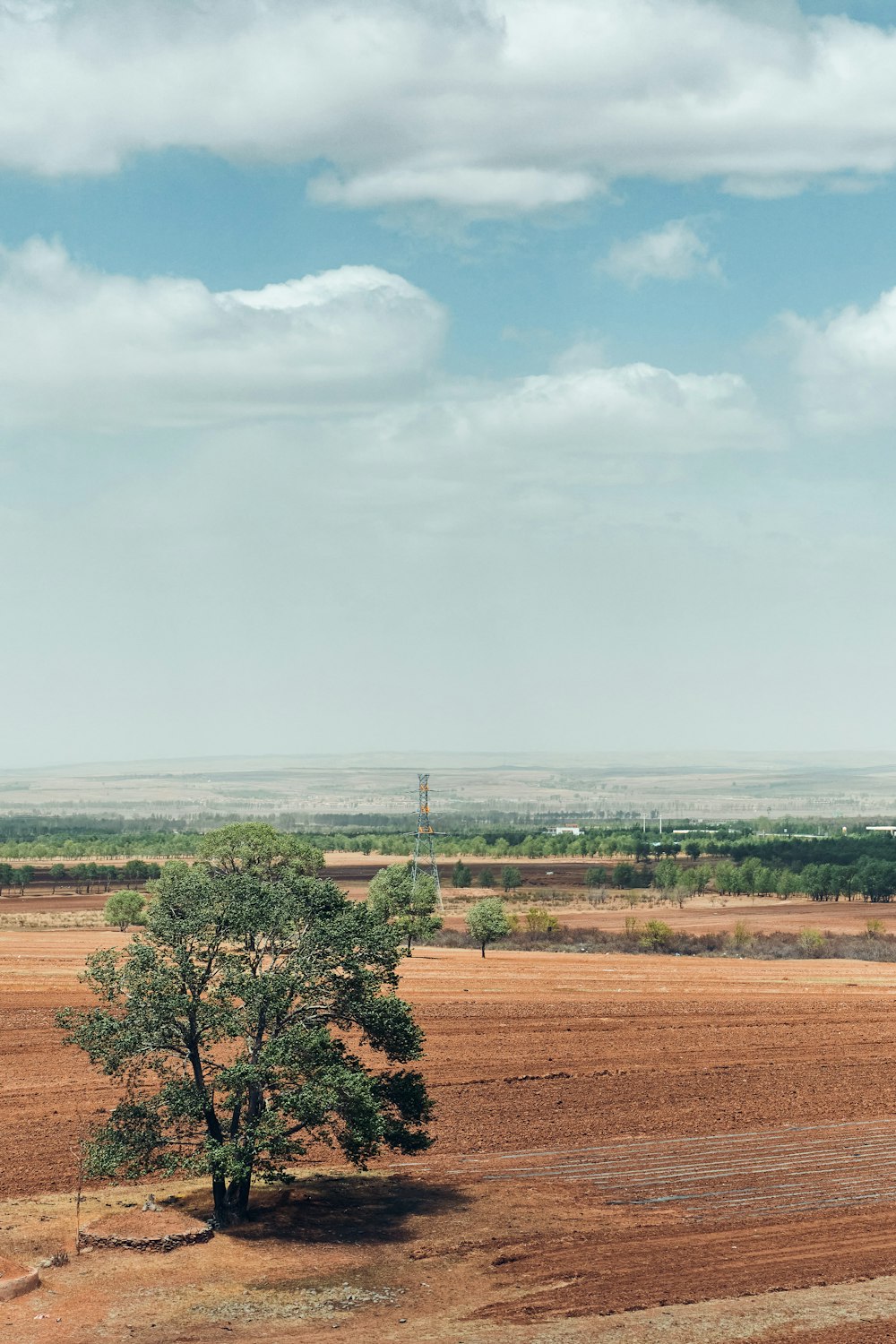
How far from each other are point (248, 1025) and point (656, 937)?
66880 mm

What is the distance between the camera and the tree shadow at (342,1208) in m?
27.2

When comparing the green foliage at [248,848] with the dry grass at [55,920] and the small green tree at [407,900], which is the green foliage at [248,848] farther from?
the dry grass at [55,920]

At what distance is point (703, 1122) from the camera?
37438 millimetres

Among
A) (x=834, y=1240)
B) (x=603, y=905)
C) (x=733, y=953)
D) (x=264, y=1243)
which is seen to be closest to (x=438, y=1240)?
(x=264, y=1243)

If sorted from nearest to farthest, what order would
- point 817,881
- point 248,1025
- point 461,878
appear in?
point 248,1025 < point 817,881 < point 461,878

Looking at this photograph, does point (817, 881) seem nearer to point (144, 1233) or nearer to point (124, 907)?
point (124, 907)

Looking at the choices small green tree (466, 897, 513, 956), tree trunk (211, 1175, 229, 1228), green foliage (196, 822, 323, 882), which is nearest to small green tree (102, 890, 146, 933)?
small green tree (466, 897, 513, 956)

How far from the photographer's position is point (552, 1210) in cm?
2911

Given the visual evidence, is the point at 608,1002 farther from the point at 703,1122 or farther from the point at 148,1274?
the point at 148,1274

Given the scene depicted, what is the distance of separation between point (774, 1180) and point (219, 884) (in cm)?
1451

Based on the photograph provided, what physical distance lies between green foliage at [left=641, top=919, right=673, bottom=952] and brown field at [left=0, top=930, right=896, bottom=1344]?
36.9 meters

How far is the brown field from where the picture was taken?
22922mm

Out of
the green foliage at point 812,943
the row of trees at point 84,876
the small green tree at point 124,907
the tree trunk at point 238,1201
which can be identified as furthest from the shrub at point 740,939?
the row of trees at point 84,876

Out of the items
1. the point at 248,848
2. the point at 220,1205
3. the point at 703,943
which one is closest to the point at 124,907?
the point at 248,848
